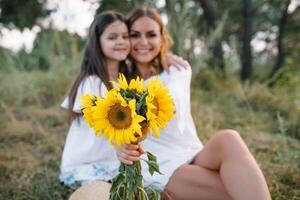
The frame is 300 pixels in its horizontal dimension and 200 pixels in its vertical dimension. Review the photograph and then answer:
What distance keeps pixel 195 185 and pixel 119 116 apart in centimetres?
87

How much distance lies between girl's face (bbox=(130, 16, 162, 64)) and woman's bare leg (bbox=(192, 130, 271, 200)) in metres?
0.75

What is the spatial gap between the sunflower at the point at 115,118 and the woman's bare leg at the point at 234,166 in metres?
0.72

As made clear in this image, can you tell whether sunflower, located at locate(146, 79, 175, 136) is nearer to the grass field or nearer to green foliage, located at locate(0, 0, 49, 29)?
the grass field

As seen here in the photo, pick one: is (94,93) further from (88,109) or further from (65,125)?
(65,125)

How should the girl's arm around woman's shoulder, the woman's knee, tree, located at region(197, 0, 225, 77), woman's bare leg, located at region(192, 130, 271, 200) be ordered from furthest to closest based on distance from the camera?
1. tree, located at region(197, 0, 225, 77)
2. the girl's arm around woman's shoulder
3. the woman's knee
4. woman's bare leg, located at region(192, 130, 271, 200)

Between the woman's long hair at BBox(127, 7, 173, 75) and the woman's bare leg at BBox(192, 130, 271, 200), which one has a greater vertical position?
the woman's long hair at BBox(127, 7, 173, 75)

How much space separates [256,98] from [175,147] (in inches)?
103

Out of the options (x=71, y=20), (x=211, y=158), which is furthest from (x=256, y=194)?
(x=71, y=20)

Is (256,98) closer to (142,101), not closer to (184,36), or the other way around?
(184,36)

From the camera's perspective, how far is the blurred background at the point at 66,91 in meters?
3.03

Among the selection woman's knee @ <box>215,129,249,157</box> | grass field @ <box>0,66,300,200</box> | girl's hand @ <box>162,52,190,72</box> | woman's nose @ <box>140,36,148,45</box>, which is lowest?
grass field @ <box>0,66,300,200</box>

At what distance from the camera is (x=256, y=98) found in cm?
494

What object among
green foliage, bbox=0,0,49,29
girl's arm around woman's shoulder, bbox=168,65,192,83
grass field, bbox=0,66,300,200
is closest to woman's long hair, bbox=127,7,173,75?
girl's arm around woman's shoulder, bbox=168,65,192,83

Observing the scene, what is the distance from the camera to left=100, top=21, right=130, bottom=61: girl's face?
8.61 ft
